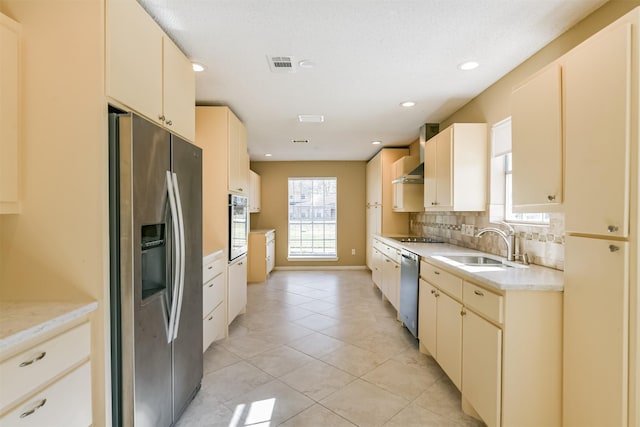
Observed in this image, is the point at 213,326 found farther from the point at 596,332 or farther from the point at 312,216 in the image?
the point at 312,216

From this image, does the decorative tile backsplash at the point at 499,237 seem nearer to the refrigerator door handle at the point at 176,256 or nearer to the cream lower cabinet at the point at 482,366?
the cream lower cabinet at the point at 482,366

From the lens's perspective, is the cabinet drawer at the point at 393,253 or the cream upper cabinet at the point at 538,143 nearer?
the cream upper cabinet at the point at 538,143

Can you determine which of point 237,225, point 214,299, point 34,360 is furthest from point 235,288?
point 34,360

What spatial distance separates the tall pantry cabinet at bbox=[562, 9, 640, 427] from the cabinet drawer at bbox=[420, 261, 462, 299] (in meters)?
0.62

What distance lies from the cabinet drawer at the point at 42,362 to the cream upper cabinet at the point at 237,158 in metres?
2.09

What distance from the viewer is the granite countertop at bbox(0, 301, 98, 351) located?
0.98 m

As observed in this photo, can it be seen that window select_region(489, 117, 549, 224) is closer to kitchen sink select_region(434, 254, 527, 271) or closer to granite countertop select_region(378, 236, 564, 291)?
kitchen sink select_region(434, 254, 527, 271)

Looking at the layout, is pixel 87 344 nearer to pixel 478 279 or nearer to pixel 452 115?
pixel 478 279

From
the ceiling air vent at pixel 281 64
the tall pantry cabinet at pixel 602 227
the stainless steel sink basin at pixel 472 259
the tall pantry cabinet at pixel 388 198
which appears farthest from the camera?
the tall pantry cabinet at pixel 388 198

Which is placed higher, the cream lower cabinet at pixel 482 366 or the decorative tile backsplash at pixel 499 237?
the decorative tile backsplash at pixel 499 237

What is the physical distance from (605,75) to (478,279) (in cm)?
113

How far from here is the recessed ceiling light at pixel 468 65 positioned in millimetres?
2316

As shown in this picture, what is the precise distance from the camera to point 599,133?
4.35 feet

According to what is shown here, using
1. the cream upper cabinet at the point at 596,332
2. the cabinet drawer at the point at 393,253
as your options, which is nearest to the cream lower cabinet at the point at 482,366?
the cream upper cabinet at the point at 596,332
